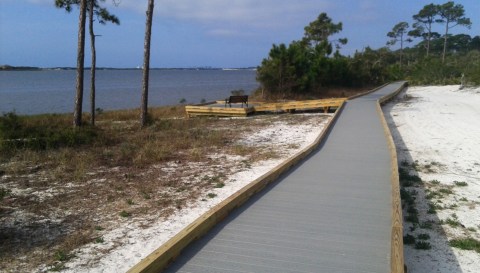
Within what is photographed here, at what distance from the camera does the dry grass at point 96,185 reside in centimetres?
482

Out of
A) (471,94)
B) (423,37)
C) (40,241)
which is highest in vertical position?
(423,37)

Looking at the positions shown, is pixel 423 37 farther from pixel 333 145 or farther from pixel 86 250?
pixel 86 250

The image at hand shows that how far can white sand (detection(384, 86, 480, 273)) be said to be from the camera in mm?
4473

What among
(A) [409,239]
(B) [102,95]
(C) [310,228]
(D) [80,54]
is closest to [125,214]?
(C) [310,228]

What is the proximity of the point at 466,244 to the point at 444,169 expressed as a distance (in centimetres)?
406

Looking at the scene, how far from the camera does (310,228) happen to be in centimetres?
446

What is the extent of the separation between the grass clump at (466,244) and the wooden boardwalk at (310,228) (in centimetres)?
83

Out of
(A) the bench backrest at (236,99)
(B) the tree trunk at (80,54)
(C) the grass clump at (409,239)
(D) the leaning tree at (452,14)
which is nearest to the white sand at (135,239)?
(C) the grass clump at (409,239)

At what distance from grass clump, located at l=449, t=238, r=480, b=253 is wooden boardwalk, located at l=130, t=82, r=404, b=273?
83 centimetres

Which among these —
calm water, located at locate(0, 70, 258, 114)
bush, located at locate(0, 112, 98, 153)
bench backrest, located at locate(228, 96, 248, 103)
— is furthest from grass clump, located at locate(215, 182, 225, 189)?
calm water, located at locate(0, 70, 258, 114)

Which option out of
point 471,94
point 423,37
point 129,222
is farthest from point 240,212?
point 423,37

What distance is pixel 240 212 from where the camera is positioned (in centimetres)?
494

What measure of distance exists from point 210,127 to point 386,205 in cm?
1047

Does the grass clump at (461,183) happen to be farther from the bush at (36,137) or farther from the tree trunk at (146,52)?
the tree trunk at (146,52)
